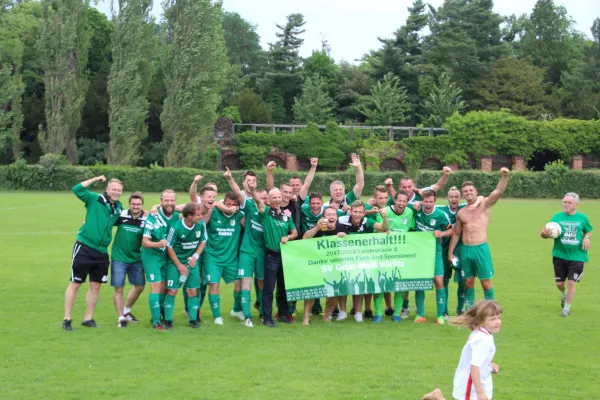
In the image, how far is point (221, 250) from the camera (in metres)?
10.9

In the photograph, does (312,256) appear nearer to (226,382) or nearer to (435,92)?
(226,382)

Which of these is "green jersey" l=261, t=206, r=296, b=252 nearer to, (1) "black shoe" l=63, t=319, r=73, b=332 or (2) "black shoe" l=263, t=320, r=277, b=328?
(2) "black shoe" l=263, t=320, r=277, b=328

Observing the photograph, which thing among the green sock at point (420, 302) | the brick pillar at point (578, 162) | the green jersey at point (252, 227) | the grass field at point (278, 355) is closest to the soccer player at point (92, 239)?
the grass field at point (278, 355)

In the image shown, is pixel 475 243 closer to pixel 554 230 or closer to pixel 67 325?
pixel 554 230

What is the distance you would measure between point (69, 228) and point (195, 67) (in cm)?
3283

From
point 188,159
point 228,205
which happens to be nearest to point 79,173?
point 188,159

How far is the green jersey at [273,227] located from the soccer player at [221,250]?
41cm

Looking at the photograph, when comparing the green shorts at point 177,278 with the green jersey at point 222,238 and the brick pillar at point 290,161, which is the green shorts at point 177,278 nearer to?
the green jersey at point 222,238

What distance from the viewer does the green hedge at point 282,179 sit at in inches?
1834

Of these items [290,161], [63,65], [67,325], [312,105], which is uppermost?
[63,65]

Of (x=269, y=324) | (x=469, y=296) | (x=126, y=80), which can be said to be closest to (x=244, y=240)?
(x=269, y=324)

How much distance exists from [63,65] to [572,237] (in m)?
50.5

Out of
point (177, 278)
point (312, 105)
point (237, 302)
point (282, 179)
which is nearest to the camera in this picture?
point (177, 278)

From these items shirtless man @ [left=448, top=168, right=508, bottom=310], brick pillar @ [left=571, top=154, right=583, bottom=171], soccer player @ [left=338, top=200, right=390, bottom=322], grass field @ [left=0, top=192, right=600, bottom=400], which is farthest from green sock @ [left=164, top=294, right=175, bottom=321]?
brick pillar @ [left=571, top=154, right=583, bottom=171]
